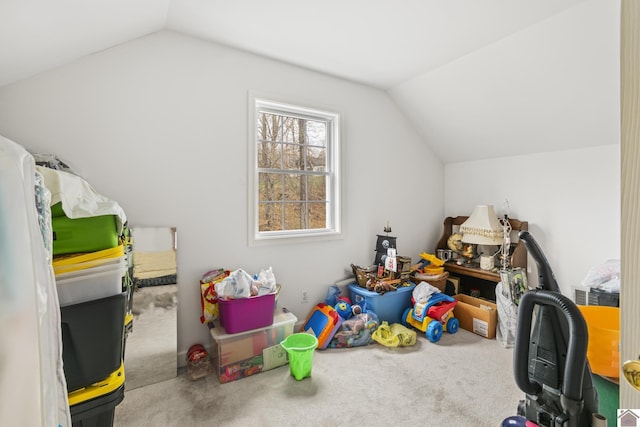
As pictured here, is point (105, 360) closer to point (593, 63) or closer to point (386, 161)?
point (386, 161)

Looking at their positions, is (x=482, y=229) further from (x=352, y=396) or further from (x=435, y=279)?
(x=352, y=396)

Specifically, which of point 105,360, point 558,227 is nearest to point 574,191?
point 558,227

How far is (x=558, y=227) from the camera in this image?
2938 mm

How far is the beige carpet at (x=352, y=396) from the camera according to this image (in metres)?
1.74

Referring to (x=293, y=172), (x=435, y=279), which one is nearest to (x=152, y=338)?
(x=293, y=172)

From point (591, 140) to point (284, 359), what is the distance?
3252mm

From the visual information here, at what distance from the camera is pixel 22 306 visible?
1.74ft

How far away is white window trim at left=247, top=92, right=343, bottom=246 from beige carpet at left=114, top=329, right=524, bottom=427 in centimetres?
106

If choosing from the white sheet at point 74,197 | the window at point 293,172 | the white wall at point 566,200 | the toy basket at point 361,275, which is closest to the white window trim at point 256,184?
the window at point 293,172

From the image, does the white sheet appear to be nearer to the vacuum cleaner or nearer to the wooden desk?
the vacuum cleaner

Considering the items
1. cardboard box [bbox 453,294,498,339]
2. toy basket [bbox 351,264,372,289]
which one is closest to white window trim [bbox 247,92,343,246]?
toy basket [bbox 351,264,372,289]

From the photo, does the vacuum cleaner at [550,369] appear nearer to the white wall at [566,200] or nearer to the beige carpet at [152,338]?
the beige carpet at [152,338]

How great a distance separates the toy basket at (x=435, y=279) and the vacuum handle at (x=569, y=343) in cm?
237

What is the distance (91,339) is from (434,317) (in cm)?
263
